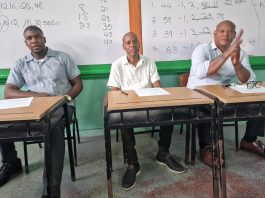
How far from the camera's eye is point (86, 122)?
10.3 ft

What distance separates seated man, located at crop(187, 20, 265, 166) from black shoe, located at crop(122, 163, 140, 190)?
609 millimetres

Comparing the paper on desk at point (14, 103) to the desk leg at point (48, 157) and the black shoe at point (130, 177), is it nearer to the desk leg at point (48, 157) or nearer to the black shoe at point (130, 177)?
the desk leg at point (48, 157)

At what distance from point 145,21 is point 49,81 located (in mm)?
1154

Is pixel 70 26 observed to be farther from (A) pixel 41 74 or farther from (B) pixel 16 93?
(B) pixel 16 93

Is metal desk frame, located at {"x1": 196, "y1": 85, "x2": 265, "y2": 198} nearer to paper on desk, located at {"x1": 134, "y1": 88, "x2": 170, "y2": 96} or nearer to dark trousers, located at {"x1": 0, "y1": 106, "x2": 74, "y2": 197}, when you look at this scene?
paper on desk, located at {"x1": 134, "y1": 88, "x2": 170, "y2": 96}

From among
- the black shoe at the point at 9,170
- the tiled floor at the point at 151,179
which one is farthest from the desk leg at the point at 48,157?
the black shoe at the point at 9,170

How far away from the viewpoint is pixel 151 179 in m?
2.13

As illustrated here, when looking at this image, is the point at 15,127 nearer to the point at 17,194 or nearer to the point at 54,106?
the point at 54,106

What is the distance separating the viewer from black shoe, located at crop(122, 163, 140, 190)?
2.02 meters

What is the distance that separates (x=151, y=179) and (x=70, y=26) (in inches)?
66.6

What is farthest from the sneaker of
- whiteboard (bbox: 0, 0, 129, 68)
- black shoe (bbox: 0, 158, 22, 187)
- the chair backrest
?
black shoe (bbox: 0, 158, 22, 187)

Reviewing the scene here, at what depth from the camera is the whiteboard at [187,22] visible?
291 cm

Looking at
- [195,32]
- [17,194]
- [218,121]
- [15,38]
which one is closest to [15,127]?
[17,194]

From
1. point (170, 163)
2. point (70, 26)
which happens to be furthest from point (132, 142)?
point (70, 26)
